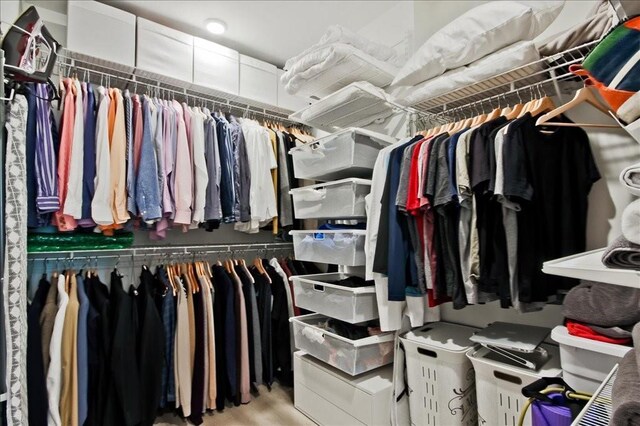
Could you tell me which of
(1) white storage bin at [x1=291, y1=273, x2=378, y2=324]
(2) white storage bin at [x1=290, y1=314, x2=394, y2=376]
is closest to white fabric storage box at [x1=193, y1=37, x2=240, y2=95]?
(1) white storage bin at [x1=291, y1=273, x2=378, y2=324]

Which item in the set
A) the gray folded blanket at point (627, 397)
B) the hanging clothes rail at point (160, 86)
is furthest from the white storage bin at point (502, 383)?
the hanging clothes rail at point (160, 86)

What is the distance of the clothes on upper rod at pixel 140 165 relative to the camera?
169 centimetres

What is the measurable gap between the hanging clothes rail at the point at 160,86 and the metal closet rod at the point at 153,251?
101 centimetres

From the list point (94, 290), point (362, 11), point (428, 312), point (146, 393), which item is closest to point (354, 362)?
point (428, 312)

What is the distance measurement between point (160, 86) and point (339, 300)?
1852 millimetres

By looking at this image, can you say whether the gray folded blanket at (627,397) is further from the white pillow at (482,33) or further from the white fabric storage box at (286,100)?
the white fabric storage box at (286,100)

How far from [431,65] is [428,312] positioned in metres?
1.20

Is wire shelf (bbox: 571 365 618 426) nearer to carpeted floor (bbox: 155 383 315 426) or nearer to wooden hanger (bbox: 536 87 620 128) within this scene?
wooden hanger (bbox: 536 87 620 128)

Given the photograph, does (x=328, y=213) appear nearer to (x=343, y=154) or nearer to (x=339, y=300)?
(x=343, y=154)

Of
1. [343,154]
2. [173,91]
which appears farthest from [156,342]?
[173,91]

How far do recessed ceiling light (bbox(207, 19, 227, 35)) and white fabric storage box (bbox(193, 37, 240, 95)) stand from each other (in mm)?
99

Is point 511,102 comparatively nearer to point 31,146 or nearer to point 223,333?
point 223,333

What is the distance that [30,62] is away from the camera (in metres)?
1.44

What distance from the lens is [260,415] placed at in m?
1.97
